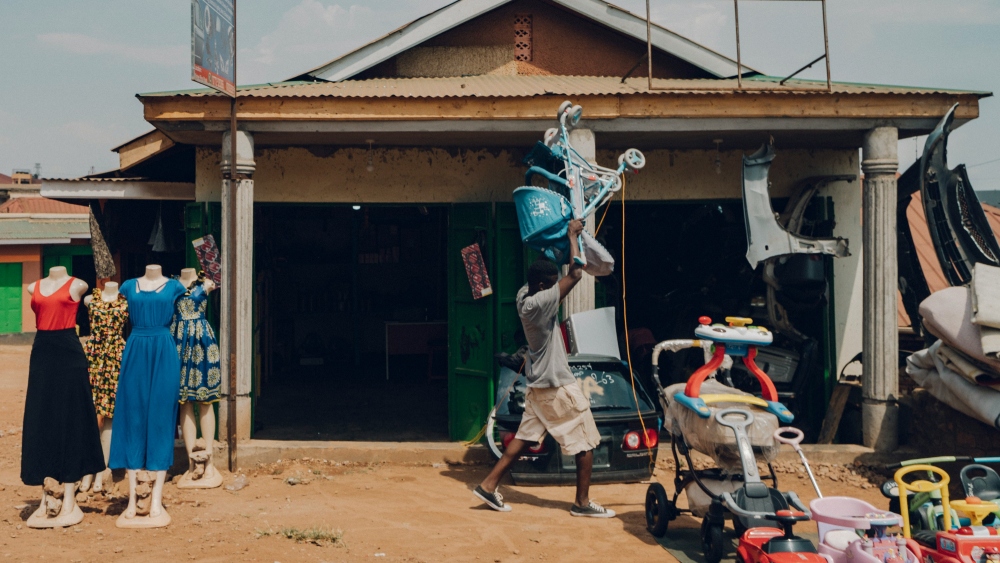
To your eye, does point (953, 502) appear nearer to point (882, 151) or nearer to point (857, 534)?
point (857, 534)

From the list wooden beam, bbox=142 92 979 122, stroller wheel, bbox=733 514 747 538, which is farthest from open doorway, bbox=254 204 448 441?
stroller wheel, bbox=733 514 747 538

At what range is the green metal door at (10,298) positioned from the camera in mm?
21875

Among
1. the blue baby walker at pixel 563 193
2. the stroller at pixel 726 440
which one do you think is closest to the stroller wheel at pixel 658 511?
the stroller at pixel 726 440

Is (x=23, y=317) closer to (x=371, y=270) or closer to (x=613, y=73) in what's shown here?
(x=371, y=270)

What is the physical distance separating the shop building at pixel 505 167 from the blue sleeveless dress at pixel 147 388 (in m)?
1.58

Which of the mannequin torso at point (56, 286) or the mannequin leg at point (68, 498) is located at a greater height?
the mannequin torso at point (56, 286)

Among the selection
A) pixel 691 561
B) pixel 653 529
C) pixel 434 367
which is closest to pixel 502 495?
pixel 653 529

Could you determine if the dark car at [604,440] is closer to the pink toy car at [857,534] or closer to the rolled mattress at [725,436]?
the rolled mattress at [725,436]

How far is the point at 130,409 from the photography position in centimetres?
634

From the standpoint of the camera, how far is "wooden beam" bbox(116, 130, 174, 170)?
30.6ft

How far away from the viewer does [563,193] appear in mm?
7441

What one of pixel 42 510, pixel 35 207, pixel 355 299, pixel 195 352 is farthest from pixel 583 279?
pixel 35 207

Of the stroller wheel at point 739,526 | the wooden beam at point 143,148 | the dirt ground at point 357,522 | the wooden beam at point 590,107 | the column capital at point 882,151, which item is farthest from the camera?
the wooden beam at point 143,148

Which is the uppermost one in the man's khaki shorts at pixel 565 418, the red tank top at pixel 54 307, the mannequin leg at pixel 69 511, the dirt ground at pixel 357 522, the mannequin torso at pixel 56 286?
the mannequin torso at pixel 56 286
